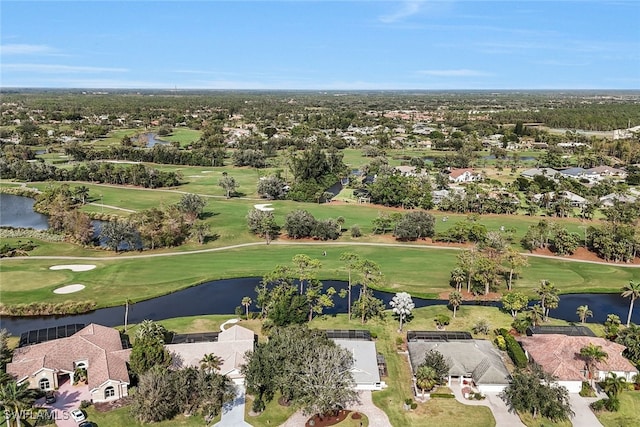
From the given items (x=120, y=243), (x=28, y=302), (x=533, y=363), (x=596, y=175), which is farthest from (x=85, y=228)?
(x=596, y=175)

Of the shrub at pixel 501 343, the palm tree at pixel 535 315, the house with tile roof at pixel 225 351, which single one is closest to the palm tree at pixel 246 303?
the house with tile roof at pixel 225 351

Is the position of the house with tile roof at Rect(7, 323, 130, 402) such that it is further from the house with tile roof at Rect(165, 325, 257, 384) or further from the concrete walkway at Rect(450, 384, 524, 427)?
the concrete walkway at Rect(450, 384, 524, 427)

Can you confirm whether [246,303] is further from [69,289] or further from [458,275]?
[458,275]

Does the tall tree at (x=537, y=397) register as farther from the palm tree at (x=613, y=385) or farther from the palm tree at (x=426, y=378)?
the palm tree at (x=426, y=378)

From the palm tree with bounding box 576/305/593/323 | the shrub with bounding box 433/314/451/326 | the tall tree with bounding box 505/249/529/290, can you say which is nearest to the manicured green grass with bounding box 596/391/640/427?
the palm tree with bounding box 576/305/593/323

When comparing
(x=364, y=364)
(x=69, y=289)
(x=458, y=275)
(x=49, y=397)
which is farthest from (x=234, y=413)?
(x=69, y=289)
